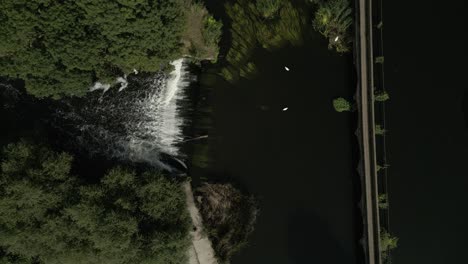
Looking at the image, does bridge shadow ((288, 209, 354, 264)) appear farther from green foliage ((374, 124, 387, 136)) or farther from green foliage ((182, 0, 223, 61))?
green foliage ((182, 0, 223, 61))

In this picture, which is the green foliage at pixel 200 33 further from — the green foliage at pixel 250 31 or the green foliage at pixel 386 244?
the green foliage at pixel 386 244

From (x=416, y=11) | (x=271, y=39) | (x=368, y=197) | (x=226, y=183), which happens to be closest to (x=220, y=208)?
(x=226, y=183)

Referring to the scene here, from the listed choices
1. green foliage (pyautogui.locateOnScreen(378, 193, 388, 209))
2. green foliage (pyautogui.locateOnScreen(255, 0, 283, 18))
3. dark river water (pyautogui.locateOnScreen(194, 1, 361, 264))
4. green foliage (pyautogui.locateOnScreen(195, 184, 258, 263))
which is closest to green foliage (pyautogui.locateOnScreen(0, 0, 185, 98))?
green foliage (pyautogui.locateOnScreen(255, 0, 283, 18))

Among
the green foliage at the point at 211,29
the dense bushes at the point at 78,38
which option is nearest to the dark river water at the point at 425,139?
the green foliage at the point at 211,29

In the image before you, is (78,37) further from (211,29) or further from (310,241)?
(310,241)

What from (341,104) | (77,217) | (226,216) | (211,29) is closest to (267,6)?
(211,29)

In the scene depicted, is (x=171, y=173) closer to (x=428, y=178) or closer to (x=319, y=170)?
(x=319, y=170)
